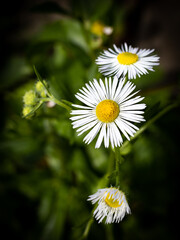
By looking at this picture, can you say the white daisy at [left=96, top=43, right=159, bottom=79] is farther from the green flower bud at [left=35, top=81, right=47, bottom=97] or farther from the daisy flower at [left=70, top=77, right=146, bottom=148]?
the green flower bud at [left=35, top=81, right=47, bottom=97]

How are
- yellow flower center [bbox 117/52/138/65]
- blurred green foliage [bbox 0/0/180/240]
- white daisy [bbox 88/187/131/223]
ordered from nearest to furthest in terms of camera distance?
white daisy [bbox 88/187/131/223] < yellow flower center [bbox 117/52/138/65] < blurred green foliage [bbox 0/0/180/240]

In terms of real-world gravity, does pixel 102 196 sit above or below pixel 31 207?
above

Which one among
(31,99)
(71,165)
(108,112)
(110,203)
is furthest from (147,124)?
(71,165)

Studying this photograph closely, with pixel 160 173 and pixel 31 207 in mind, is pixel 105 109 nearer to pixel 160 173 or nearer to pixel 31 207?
pixel 160 173

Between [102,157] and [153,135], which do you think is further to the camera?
[153,135]

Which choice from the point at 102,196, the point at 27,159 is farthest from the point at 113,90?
the point at 27,159

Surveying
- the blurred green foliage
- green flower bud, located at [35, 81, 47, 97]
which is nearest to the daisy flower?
green flower bud, located at [35, 81, 47, 97]

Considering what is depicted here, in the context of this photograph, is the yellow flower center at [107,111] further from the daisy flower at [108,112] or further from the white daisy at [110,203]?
the white daisy at [110,203]

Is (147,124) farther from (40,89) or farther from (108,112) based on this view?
(40,89)
